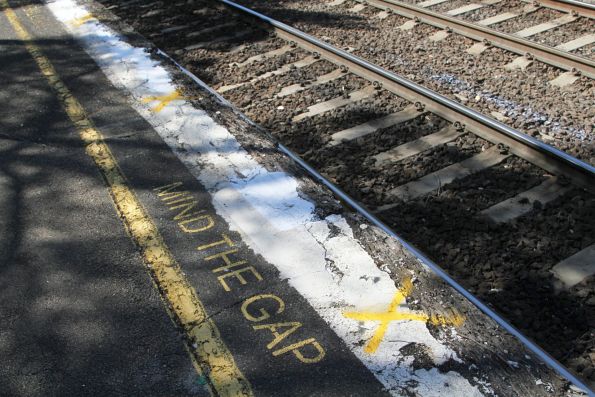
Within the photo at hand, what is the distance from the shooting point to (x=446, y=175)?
→ 5.22 metres

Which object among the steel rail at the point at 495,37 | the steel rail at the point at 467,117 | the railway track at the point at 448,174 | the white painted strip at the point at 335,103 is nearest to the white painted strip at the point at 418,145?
the railway track at the point at 448,174

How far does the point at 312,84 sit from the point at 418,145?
75.0 inches

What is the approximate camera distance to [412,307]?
12.6 ft

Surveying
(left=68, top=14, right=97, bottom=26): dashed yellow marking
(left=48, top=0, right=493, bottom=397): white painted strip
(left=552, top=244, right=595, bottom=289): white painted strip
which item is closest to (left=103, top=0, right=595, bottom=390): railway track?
(left=552, top=244, right=595, bottom=289): white painted strip

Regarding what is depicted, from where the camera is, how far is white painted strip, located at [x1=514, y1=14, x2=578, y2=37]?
8.09m

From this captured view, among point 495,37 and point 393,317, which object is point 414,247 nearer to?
point 393,317

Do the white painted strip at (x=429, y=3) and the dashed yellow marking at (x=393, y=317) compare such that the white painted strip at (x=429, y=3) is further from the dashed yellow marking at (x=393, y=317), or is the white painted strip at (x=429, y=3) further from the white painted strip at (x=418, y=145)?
the dashed yellow marking at (x=393, y=317)

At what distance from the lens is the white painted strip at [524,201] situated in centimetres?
469

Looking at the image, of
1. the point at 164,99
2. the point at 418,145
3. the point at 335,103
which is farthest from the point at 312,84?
the point at 418,145

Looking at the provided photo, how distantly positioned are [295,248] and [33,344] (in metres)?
1.78

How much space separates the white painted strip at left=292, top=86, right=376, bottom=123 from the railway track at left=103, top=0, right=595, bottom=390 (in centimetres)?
2

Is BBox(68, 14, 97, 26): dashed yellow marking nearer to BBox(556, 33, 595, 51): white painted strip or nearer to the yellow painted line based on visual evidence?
the yellow painted line

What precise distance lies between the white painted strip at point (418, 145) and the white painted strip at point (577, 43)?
2747mm

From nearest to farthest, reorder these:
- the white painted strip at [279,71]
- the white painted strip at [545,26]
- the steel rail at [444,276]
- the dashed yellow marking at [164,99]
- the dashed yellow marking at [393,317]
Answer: the steel rail at [444,276] < the dashed yellow marking at [393,317] < the dashed yellow marking at [164,99] < the white painted strip at [279,71] < the white painted strip at [545,26]
